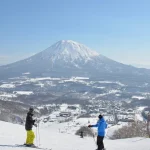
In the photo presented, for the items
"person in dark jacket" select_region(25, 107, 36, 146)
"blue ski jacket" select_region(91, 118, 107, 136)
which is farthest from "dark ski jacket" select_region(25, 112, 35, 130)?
"blue ski jacket" select_region(91, 118, 107, 136)

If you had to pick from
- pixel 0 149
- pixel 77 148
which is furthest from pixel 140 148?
pixel 0 149

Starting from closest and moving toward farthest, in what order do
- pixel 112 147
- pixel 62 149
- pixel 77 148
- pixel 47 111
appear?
pixel 62 149 < pixel 77 148 < pixel 112 147 < pixel 47 111

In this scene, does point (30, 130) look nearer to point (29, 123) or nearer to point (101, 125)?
point (29, 123)

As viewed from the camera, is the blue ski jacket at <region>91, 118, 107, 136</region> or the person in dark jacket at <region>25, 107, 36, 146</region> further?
the person in dark jacket at <region>25, 107, 36, 146</region>

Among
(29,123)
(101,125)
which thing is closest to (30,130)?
(29,123)

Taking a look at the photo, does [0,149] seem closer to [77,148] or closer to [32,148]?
[32,148]

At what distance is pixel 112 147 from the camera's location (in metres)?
19.6

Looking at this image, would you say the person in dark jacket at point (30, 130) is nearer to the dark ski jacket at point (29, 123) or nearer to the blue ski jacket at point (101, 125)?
the dark ski jacket at point (29, 123)

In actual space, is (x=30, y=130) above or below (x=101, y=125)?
below

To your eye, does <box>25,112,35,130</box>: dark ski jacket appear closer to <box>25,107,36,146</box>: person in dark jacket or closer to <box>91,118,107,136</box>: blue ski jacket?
<box>25,107,36,146</box>: person in dark jacket

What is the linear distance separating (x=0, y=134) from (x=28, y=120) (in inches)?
224

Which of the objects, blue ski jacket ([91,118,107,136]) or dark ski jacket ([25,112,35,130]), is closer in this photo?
blue ski jacket ([91,118,107,136])

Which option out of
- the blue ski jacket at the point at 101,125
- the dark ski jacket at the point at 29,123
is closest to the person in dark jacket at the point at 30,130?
the dark ski jacket at the point at 29,123

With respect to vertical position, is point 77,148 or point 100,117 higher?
point 100,117
